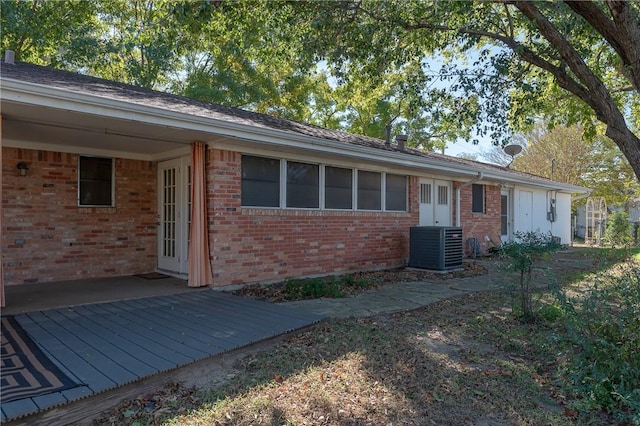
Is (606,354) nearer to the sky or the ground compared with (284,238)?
nearer to the ground

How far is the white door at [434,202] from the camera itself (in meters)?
11.0

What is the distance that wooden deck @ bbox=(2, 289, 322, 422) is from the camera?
3100 mm

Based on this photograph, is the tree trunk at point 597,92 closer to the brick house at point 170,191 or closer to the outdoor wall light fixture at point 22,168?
the brick house at point 170,191

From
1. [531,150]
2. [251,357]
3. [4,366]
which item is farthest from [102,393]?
[531,150]

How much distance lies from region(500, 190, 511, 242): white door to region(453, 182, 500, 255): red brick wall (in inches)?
32.4

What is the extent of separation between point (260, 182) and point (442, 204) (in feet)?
21.0

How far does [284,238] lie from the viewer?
759 cm

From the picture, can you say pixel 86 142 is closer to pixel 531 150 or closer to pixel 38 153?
pixel 38 153

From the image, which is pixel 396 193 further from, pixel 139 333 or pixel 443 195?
pixel 139 333

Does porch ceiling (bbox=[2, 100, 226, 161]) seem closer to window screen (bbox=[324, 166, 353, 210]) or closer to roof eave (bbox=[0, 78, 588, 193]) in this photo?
roof eave (bbox=[0, 78, 588, 193])

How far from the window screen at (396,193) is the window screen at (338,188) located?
1363 mm

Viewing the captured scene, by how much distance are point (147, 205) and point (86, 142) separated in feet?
5.95

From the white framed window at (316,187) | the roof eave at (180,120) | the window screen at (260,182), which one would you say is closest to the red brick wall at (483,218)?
the white framed window at (316,187)

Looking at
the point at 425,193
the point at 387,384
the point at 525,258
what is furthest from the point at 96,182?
the point at 425,193
